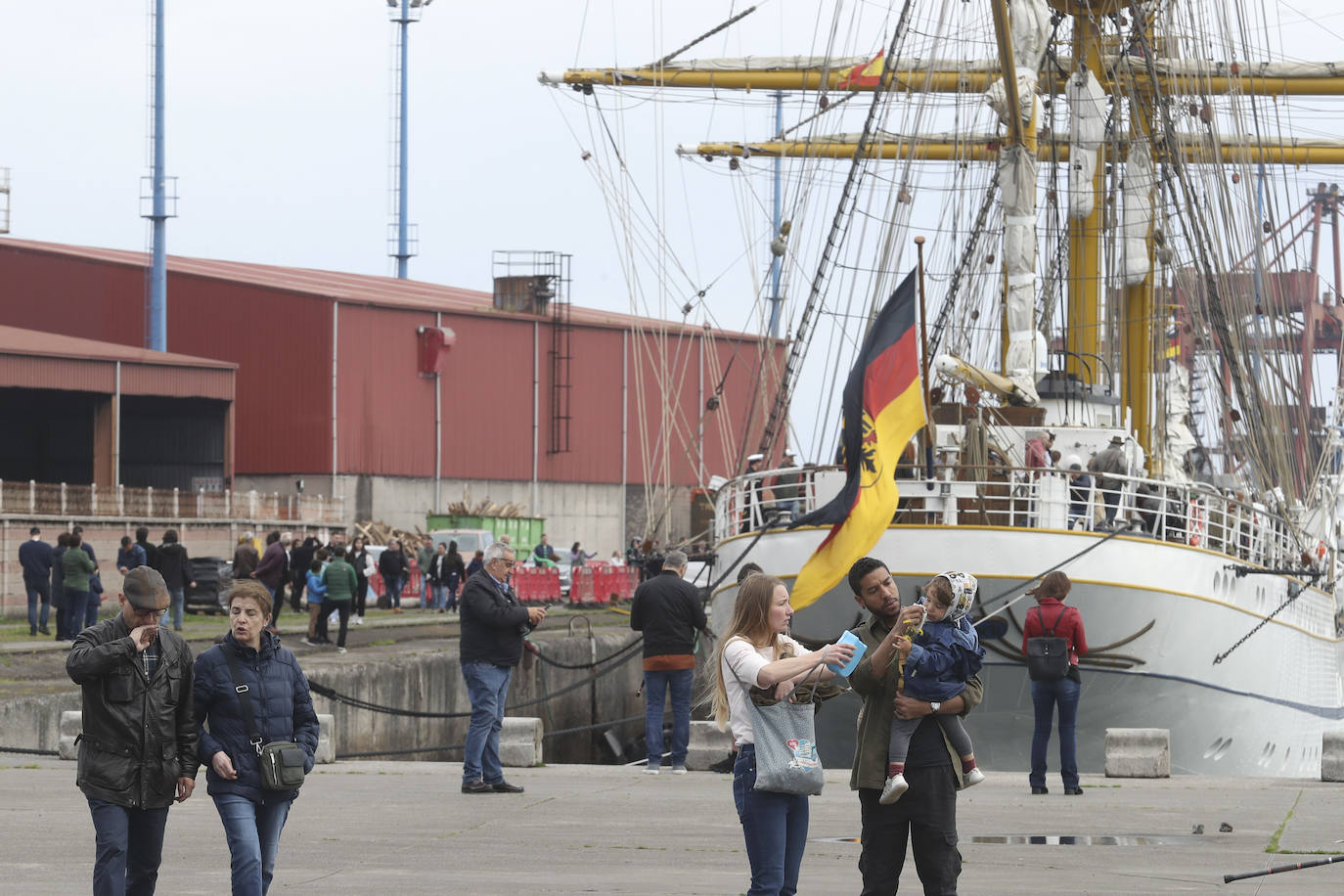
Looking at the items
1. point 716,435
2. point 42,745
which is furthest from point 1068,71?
point 716,435

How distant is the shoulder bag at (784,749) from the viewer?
7695 mm

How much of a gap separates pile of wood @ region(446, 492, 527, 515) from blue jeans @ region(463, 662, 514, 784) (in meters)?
42.3

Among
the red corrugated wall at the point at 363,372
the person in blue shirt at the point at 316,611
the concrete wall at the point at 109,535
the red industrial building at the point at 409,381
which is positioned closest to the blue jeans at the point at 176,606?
the person in blue shirt at the point at 316,611

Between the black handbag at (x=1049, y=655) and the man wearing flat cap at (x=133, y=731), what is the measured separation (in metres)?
8.30

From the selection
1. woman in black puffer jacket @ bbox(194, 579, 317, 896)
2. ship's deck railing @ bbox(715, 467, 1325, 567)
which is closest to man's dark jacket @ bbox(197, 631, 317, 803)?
woman in black puffer jacket @ bbox(194, 579, 317, 896)

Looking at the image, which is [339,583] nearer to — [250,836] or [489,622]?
[489,622]

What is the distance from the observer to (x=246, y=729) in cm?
805

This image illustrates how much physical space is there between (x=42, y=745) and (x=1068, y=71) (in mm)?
22617

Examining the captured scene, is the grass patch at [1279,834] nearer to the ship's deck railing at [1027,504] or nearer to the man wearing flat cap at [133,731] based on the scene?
the man wearing flat cap at [133,731]

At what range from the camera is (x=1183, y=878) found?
10.2m

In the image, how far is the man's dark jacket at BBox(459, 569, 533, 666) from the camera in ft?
46.0

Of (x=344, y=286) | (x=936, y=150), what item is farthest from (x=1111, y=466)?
(x=344, y=286)

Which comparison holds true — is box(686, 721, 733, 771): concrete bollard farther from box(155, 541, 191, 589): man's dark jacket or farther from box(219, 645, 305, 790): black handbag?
box(155, 541, 191, 589): man's dark jacket

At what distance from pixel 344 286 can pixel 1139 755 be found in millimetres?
50746
